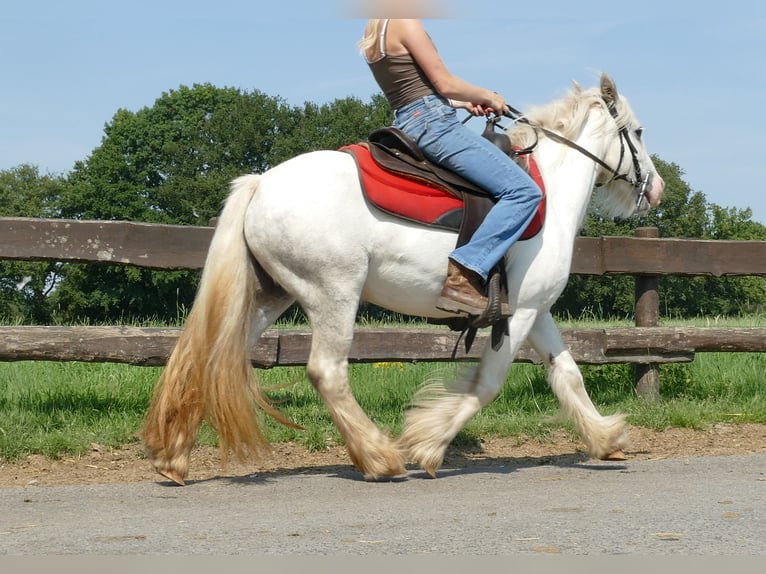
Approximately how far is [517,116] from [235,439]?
2.79 meters

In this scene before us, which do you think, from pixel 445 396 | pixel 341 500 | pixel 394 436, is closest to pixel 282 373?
pixel 394 436

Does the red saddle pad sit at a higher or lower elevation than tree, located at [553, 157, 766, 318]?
lower

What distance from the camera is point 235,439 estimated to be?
18.3ft

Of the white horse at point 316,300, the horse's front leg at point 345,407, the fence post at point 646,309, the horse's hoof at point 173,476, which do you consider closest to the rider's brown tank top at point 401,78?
the white horse at point 316,300

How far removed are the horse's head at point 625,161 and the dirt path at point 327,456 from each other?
1.73m

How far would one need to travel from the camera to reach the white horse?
555 centimetres

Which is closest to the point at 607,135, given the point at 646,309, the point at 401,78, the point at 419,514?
the point at 401,78

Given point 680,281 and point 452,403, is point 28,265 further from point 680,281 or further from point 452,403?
point 452,403

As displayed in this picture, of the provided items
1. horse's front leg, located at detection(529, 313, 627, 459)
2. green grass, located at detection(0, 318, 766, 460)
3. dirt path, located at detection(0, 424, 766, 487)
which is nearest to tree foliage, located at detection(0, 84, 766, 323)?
green grass, located at detection(0, 318, 766, 460)

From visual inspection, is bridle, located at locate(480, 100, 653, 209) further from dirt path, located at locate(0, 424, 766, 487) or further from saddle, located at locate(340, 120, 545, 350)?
dirt path, located at locate(0, 424, 766, 487)

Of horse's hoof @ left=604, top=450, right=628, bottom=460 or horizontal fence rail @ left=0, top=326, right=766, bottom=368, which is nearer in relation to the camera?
horse's hoof @ left=604, top=450, right=628, bottom=460

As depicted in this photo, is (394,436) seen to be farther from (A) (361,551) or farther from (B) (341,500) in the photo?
(A) (361,551)

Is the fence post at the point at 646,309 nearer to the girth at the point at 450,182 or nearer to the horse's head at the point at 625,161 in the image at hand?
the horse's head at the point at 625,161

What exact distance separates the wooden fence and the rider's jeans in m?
2.32
